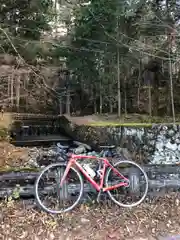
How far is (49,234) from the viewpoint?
3.01 meters

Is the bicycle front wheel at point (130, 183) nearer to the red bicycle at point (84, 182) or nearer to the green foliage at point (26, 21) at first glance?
the red bicycle at point (84, 182)

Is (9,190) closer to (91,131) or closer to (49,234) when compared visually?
(49,234)

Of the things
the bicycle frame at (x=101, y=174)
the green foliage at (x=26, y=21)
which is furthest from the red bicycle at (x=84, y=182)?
the green foliage at (x=26, y=21)

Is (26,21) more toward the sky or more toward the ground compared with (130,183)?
more toward the sky

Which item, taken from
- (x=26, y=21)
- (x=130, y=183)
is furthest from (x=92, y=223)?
(x=26, y=21)

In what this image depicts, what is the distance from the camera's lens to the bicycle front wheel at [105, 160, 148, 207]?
3705mm

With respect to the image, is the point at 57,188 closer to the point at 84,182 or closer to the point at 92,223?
the point at 84,182

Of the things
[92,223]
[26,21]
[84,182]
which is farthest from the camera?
[26,21]

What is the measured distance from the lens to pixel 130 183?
3.79 meters

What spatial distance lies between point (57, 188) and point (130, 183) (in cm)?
98

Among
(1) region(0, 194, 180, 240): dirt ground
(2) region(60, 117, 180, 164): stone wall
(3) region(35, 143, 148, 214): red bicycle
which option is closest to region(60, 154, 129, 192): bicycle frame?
(3) region(35, 143, 148, 214): red bicycle

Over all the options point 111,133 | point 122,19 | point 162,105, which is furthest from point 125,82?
point 111,133

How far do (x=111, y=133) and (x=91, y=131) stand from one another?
3.94 ft

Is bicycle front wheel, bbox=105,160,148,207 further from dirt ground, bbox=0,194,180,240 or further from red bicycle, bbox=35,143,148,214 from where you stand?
dirt ground, bbox=0,194,180,240
